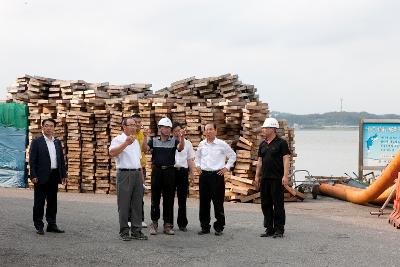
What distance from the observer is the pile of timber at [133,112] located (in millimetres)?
17891

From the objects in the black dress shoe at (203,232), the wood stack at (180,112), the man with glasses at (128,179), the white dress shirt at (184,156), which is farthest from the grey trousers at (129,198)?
the wood stack at (180,112)

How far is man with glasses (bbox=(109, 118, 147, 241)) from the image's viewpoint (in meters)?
10.6

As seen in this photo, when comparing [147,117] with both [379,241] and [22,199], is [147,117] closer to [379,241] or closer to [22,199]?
[22,199]

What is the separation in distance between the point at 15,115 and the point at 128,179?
11595 mm

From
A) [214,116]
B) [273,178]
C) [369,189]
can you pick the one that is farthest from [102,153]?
[273,178]

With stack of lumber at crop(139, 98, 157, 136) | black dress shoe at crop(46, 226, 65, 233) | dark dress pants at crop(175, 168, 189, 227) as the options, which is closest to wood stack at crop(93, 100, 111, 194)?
stack of lumber at crop(139, 98, 157, 136)

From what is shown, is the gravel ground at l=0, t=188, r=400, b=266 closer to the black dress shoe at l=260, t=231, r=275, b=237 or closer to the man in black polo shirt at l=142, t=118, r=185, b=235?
the black dress shoe at l=260, t=231, r=275, b=237

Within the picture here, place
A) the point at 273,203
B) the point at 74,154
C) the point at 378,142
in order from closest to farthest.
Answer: the point at 273,203
the point at 74,154
the point at 378,142

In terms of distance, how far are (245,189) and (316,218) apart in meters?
3.46

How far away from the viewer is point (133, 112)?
63.7ft

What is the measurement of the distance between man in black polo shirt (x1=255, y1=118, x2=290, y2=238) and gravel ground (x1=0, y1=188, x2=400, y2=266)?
0.29 m

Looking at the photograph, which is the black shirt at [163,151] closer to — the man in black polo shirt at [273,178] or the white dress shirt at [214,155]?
the white dress shirt at [214,155]

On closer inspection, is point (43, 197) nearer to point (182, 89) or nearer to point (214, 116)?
point (214, 116)

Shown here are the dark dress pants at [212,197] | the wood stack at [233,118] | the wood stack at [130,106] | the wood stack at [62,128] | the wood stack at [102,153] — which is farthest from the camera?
the wood stack at [62,128]
